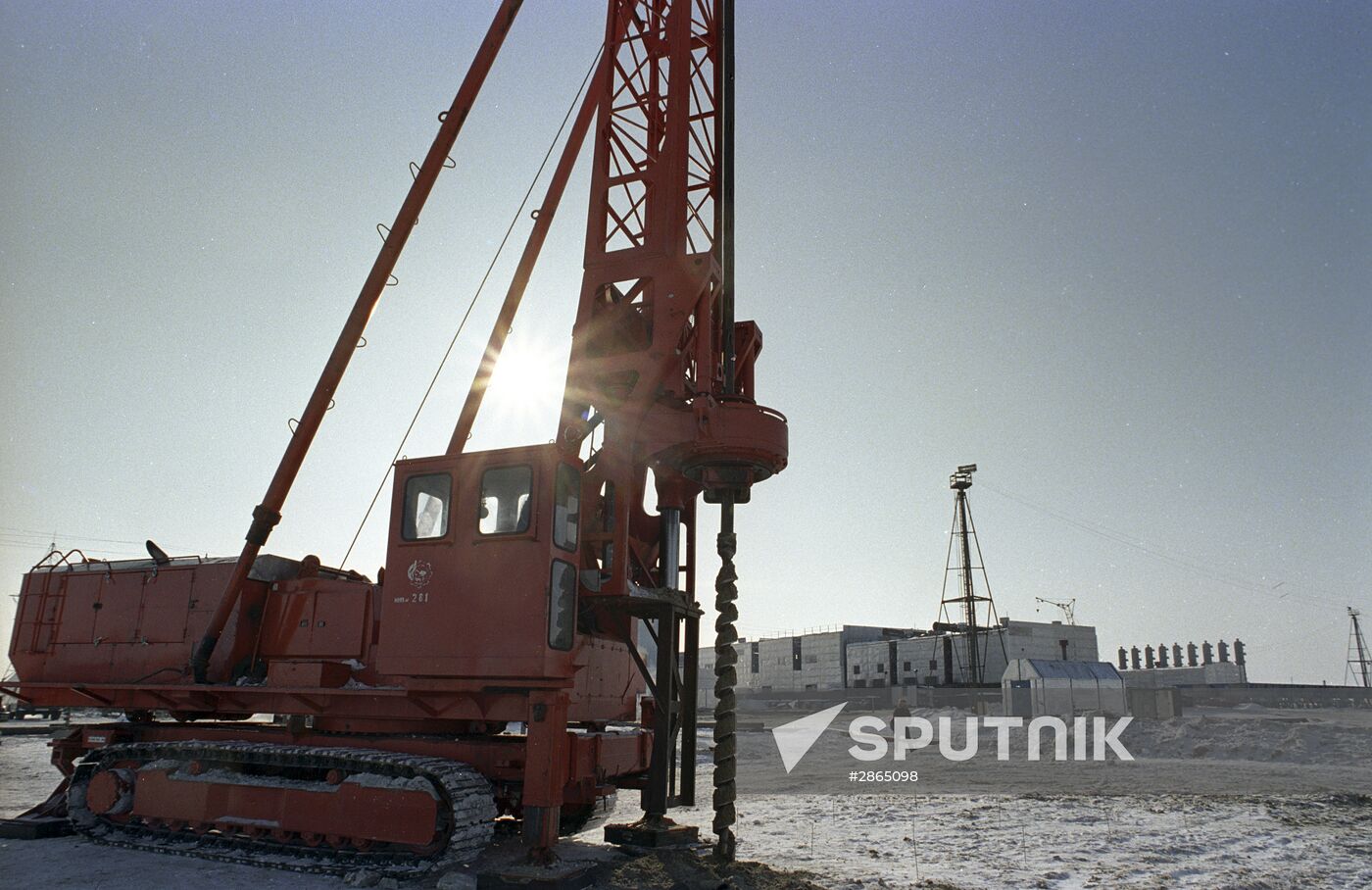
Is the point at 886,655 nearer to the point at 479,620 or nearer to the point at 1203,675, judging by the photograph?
the point at 1203,675

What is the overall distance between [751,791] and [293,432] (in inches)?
457

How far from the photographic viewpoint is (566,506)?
10.1m

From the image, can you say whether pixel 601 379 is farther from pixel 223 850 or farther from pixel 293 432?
pixel 223 850

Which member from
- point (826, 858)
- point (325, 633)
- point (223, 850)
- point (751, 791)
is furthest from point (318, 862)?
point (751, 791)

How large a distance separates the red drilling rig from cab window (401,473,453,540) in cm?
3

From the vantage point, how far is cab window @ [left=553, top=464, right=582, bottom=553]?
9.82m

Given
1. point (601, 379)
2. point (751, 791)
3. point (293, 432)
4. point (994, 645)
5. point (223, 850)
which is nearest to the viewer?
point (223, 850)

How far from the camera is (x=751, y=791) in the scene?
709 inches

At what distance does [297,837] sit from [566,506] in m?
5.14

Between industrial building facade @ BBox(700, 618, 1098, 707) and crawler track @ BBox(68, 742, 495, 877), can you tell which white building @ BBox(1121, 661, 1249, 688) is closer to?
industrial building facade @ BBox(700, 618, 1098, 707)

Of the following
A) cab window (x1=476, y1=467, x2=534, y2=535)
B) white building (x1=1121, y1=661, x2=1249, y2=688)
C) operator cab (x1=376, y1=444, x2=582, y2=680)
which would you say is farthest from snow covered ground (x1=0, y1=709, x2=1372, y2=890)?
white building (x1=1121, y1=661, x2=1249, y2=688)

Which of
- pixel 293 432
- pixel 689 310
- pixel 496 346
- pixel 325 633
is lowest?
pixel 325 633

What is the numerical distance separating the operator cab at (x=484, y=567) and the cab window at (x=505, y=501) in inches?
0.5

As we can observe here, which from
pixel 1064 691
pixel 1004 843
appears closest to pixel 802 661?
pixel 1064 691
